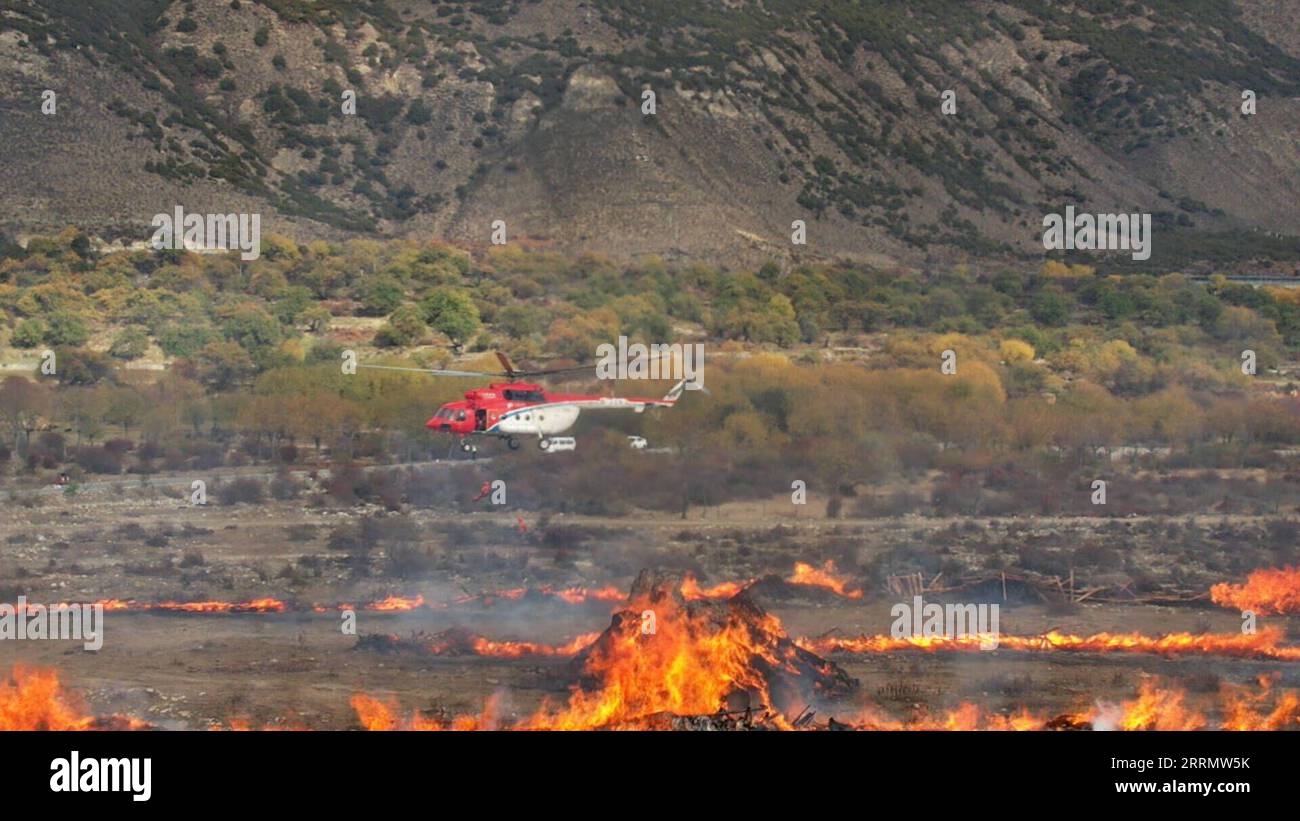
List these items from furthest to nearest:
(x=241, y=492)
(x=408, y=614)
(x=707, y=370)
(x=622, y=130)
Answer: (x=622, y=130) < (x=707, y=370) < (x=241, y=492) < (x=408, y=614)

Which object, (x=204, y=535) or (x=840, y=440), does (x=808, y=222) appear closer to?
(x=840, y=440)

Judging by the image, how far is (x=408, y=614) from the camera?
46.3 metres

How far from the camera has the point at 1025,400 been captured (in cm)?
7231

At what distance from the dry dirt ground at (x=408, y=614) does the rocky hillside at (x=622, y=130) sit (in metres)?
48.8

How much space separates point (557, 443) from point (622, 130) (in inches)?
2518

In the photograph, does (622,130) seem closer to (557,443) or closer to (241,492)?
(241,492)

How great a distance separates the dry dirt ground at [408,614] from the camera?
38.8 m

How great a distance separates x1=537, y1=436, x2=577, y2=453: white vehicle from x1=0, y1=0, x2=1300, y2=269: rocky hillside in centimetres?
4878

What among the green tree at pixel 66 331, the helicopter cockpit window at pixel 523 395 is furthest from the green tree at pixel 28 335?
the helicopter cockpit window at pixel 523 395

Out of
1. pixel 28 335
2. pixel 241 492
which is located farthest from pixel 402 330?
pixel 241 492

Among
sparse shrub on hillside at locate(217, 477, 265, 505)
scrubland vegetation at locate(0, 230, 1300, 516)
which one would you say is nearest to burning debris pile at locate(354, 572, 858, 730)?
scrubland vegetation at locate(0, 230, 1300, 516)

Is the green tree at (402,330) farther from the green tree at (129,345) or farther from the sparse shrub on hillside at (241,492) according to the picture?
the sparse shrub on hillside at (241,492)

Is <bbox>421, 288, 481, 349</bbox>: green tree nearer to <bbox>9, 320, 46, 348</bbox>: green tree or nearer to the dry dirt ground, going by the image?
<bbox>9, 320, 46, 348</bbox>: green tree

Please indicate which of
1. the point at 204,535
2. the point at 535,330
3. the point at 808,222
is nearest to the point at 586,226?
the point at 808,222
